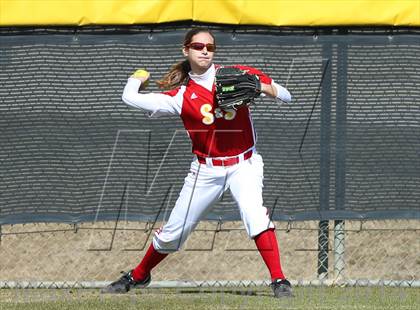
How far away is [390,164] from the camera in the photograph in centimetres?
805

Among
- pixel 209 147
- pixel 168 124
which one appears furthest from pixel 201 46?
pixel 168 124

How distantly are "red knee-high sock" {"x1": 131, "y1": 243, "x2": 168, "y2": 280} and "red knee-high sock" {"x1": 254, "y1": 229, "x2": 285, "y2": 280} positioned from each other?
0.75 m

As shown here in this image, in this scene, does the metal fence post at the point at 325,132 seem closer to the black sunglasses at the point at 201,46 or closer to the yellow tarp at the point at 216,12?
the yellow tarp at the point at 216,12

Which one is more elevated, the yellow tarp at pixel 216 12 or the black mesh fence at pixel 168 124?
the yellow tarp at pixel 216 12

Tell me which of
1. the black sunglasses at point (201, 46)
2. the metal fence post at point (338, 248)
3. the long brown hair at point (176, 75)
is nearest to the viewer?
the black sunglasses at point (201, 46)

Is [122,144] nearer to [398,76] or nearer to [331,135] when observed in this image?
[331,135]

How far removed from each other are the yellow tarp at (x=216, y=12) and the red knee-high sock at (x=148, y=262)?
1.60m

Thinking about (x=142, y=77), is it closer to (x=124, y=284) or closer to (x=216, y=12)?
(x=216, y=12)

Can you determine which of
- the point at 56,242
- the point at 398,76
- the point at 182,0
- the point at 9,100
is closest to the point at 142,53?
the point at 182,0

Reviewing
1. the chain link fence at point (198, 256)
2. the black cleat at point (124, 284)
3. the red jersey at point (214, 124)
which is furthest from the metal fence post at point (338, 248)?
the black cleat at point (124, 284)

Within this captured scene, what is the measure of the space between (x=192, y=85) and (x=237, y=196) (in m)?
0.75

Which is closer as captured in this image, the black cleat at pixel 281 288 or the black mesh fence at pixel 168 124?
the black cleat at pixel 281 288

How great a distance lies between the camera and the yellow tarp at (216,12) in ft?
25.8

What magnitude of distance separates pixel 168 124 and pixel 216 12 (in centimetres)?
84
